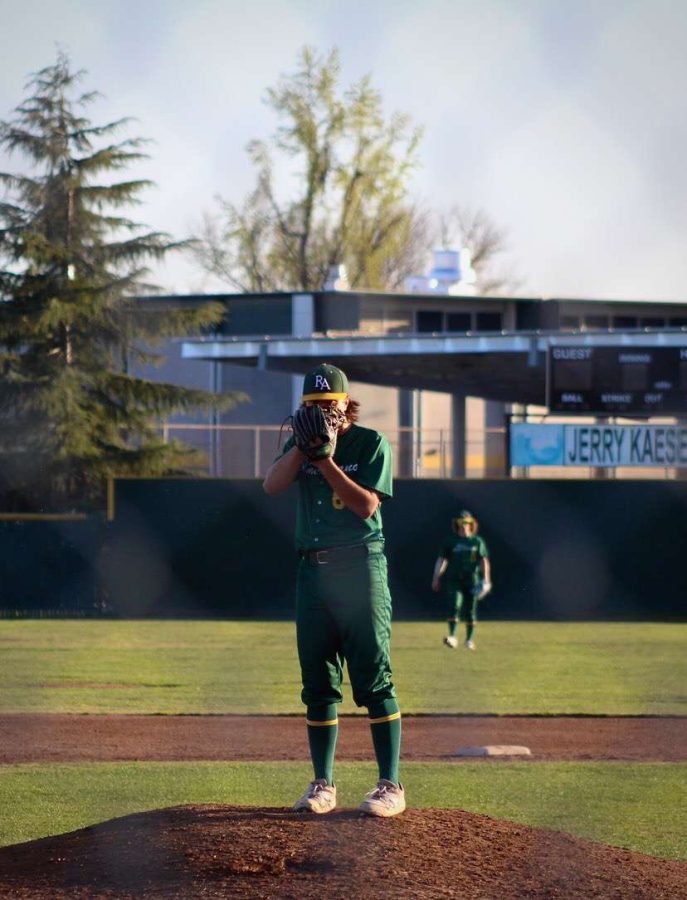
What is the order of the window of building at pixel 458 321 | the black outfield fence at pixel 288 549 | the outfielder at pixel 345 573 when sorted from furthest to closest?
1. the window of building at pixel 458 321
2. the black outfield fence at pixel 288 549
3. the outfielder at pixel 345 573

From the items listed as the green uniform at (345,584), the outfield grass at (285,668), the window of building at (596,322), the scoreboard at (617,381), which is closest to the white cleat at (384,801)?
the green uniform at (345,584)

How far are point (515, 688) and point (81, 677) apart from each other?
4181mm

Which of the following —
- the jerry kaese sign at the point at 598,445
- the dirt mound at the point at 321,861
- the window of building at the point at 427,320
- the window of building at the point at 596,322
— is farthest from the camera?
the window of building at the point at 596,322

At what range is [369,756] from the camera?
28.7 feet

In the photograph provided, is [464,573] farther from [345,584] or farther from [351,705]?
[345,584]

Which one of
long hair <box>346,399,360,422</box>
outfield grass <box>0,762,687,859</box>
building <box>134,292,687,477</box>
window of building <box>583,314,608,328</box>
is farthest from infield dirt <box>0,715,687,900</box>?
window of building <box>583,314,608,328</box>

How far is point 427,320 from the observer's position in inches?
1326

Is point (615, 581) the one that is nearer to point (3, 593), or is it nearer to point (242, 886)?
point (3, 593)

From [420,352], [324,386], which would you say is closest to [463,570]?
[420,352]

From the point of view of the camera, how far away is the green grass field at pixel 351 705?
6.81 meters

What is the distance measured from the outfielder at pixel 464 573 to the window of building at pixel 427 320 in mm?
17570

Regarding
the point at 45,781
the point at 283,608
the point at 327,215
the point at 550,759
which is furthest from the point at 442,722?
the point at 327,215

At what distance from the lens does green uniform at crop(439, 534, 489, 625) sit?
16.1m

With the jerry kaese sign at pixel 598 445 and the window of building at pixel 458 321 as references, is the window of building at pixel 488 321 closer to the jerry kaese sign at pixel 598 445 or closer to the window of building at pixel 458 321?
the window of building at pixel 458 321
